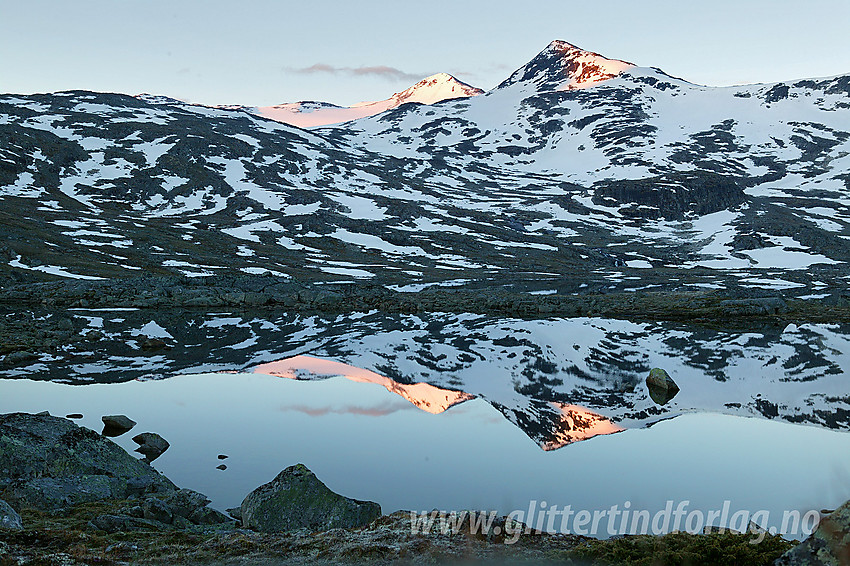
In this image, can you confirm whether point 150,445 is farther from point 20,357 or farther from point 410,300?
point 410,300

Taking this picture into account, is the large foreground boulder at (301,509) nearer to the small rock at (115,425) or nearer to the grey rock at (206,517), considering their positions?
the grey rock at (206,517)

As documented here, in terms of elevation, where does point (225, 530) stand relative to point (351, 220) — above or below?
below

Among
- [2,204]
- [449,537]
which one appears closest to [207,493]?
[449,537]

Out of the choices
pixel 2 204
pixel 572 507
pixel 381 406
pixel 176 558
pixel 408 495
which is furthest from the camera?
pixel 2 204

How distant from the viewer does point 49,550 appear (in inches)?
380

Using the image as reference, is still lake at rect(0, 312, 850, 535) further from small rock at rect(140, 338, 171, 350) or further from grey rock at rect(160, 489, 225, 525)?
small rock at rect(140, 338, 171, 350)

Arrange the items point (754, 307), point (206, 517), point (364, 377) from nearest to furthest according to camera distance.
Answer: point (206, 517)
point (364, 377)
point (754, 307)

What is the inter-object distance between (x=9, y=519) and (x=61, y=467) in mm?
4097

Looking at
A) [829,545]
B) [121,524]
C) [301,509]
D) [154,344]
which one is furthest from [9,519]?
[154,344]

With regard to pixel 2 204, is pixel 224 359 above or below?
below

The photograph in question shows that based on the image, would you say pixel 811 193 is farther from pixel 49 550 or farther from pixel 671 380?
pixel 49 550

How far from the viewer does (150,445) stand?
17891mm

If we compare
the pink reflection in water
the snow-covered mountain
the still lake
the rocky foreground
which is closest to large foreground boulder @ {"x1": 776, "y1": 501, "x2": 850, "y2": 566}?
the rocky foreground

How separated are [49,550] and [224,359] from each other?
953 inches
